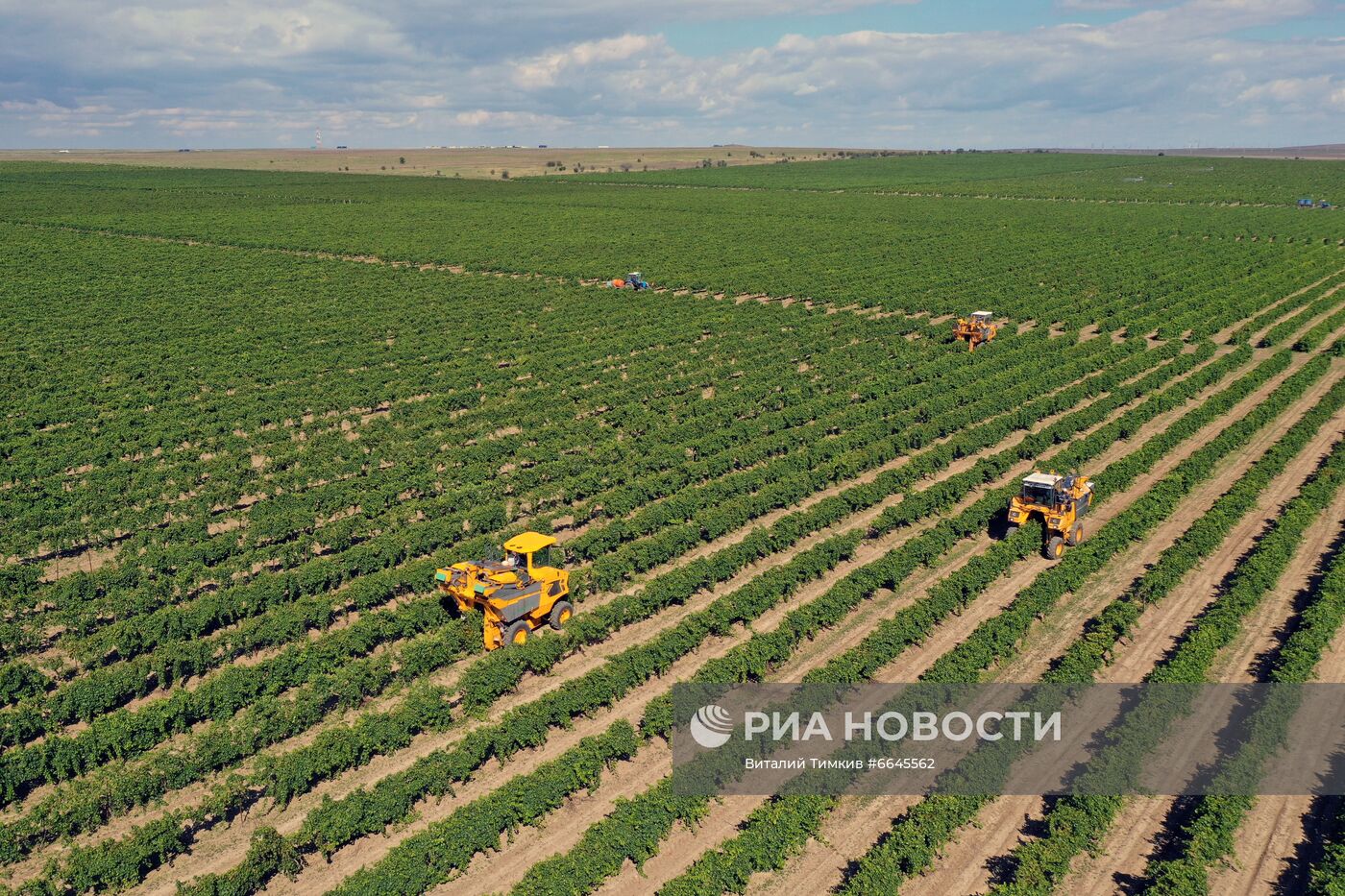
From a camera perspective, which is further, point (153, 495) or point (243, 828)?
point (153, 495)

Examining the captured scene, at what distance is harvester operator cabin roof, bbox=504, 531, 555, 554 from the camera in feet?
65.8

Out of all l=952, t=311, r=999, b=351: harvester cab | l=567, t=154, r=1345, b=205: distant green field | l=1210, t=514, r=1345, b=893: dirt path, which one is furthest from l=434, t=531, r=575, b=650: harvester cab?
l=567, t=154, r=1345, b=205: distant green field

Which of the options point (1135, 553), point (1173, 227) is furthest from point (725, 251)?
point (1135, 553)

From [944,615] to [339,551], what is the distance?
1583cm

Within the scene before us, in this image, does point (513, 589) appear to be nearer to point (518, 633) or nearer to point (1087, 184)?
point (518, 633)

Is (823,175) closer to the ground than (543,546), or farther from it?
farther from it

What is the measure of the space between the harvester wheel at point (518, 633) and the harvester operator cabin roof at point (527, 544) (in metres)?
1.57

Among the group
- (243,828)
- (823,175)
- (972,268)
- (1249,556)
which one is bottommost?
(243,828)

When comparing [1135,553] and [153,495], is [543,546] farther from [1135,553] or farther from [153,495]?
[1135,553]

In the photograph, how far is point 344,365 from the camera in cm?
4162

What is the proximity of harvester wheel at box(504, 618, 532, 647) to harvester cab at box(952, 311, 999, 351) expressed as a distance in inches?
1238

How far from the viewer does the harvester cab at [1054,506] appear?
2392 cm

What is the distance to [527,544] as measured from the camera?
2031 cm

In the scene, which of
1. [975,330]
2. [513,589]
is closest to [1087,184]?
[975,330]
